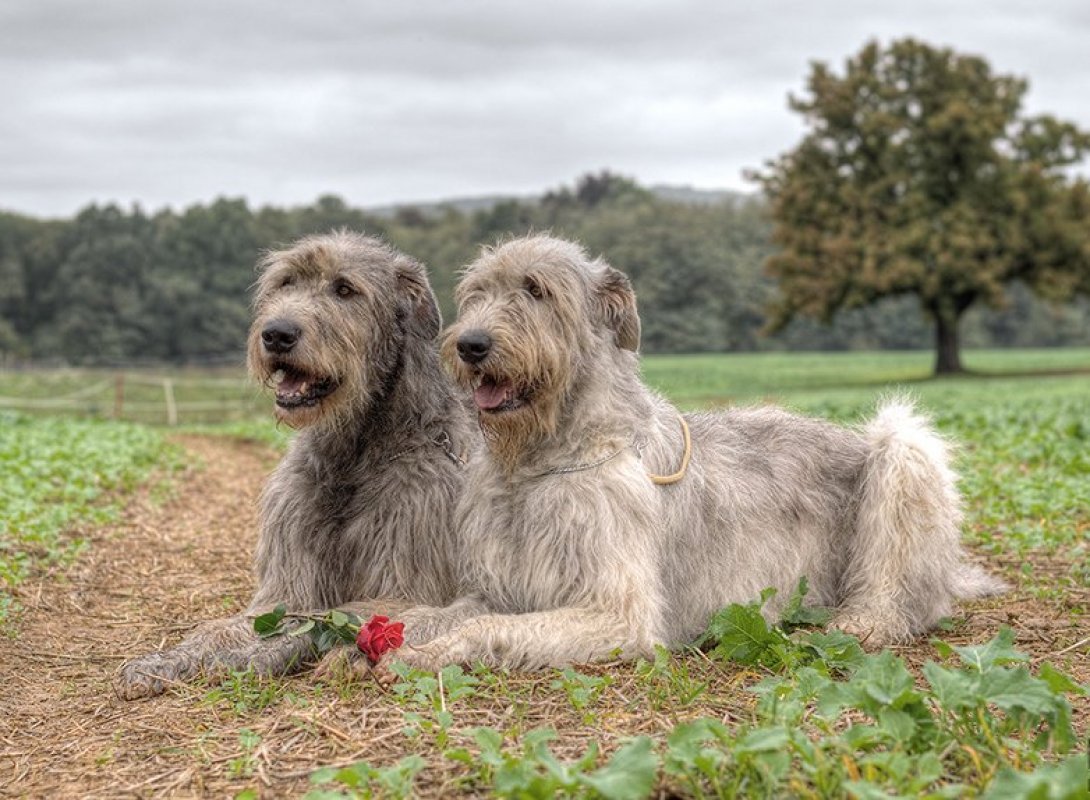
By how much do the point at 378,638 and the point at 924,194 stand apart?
3716 cm

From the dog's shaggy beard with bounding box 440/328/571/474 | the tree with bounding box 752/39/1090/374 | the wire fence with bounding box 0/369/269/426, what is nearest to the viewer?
the dog's shaggy beard with bounding box 440/328/571/474

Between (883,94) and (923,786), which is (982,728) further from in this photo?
(883,94)

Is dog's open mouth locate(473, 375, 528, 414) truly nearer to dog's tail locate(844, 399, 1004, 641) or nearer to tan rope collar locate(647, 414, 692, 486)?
tan rope collar locate(647, 414, 692, 486)

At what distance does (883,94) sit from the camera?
38.8 metres

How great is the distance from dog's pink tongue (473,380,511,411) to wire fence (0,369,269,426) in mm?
21211

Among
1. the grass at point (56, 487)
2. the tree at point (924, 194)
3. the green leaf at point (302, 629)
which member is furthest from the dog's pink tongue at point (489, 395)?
the tree at point (924, 194)

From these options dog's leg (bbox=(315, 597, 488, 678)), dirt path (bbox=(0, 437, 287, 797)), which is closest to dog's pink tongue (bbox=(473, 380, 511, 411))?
dog's leg (bbox=(315, 597, 488, 678))

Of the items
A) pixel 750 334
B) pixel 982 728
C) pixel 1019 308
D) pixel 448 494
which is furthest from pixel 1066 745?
pixel 1019 308

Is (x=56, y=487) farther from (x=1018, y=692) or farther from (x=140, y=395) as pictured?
(x=140, y=395)

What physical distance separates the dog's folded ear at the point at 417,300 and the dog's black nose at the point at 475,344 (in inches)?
42.8

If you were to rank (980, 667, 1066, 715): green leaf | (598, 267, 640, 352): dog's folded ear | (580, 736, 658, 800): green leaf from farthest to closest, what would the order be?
1. (598, 267, 640, 352): dog's folded ear
2. (980, 667, 1066, 715): green leaf
3. (580, 736, 658, 800): green leaf

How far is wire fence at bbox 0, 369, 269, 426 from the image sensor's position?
2908 centimetres

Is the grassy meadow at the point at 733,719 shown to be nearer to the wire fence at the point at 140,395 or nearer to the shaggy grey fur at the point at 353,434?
the shaggy grey fur at the point at 353,434

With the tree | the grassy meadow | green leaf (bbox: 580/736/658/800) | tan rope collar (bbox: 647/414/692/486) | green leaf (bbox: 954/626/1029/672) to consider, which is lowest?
the grassy meadow
